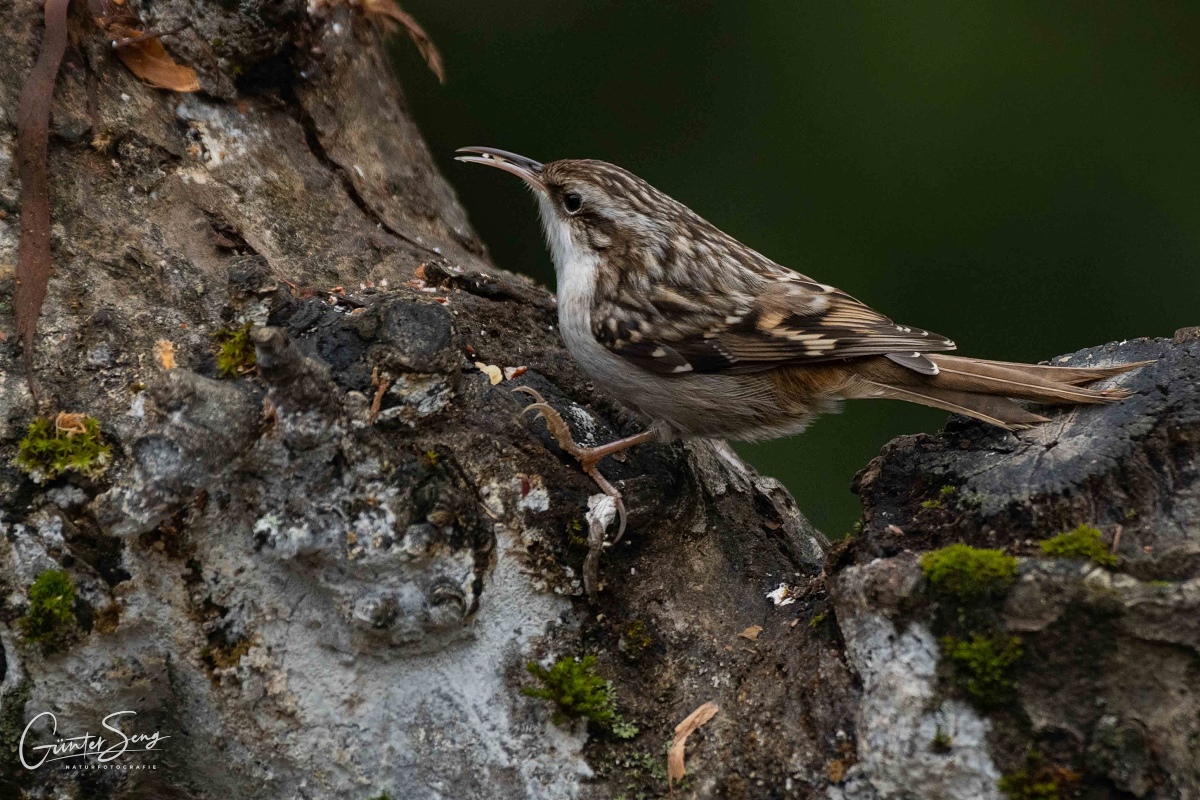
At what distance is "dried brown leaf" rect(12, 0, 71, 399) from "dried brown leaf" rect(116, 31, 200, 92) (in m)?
0.18

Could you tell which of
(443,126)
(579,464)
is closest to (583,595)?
(579,464)

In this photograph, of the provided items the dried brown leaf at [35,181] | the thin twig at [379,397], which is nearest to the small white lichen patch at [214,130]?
the dried brown leaf at [35,181]

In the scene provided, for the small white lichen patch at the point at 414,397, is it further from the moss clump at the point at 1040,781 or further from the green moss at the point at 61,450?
the moss clump at the point at 1040,781

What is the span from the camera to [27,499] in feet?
6.75

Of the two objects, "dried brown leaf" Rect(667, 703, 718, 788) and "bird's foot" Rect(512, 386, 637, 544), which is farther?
"bird's foot" Rect(512, 386, 637, 544)

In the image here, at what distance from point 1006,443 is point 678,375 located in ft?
3.18

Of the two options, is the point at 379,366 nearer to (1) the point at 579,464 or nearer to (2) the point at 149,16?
(1) the point at 579,464

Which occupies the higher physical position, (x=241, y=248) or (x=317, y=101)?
(x=317, y=101)

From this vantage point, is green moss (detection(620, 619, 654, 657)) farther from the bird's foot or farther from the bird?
the bird

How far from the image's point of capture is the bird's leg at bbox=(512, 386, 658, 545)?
231 cm

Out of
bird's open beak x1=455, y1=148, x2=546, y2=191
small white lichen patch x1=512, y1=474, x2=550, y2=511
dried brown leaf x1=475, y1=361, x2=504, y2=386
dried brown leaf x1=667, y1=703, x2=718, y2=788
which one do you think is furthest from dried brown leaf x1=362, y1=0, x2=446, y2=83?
dried brown leaf x1=667, y1=703, x2=718, y2=788

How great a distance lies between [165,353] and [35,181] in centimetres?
52

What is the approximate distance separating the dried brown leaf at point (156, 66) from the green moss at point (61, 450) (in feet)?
3.60

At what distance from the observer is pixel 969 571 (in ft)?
5.71
